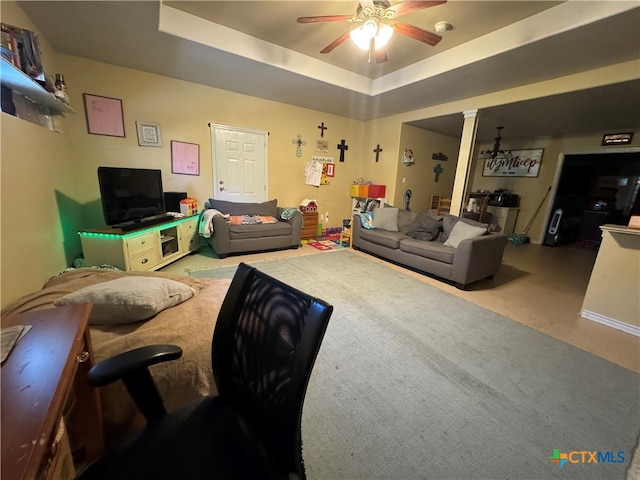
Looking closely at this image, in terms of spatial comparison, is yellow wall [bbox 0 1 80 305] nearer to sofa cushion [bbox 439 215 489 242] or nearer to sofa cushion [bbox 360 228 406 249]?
sofa cushion [bbox 360 228 406 249]

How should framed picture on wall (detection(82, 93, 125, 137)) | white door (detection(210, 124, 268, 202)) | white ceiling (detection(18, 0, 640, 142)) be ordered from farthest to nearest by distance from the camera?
white door (detection(210, 124, 268, 202)), framed picture on wall (detection(82, 93, 125, 137)), white ceiling (detection(18, 0, 640, 142))

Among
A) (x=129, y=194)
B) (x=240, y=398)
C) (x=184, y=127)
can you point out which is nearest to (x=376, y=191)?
(x=184, y=127)

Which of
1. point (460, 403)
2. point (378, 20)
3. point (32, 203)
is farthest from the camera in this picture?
point (378, 20)

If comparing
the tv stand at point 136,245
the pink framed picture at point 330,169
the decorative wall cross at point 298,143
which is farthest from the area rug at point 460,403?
the pink framed picture at point 330,169

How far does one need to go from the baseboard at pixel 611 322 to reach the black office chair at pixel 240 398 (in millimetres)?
3099

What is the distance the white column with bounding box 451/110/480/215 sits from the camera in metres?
4.00

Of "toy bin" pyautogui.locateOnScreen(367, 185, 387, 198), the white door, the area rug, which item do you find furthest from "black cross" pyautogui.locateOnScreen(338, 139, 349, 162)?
the area rug

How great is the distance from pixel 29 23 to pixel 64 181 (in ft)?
4.75

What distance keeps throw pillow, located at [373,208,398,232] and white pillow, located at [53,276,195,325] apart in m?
3.43

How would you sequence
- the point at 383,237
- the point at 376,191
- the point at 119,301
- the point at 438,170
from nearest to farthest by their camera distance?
the point at 119,301 < the point at 383,237 < the point at 376,191 < the point at 438,170

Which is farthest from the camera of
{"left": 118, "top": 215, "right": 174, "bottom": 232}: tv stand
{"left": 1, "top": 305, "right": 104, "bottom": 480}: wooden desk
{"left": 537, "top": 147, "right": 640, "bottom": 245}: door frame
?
{"left": 537, "top": 147, "right": 640, "bottom": 245}: door frame

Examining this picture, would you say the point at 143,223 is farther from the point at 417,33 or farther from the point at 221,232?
the point at 417,33

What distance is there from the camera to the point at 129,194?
9.29 ft

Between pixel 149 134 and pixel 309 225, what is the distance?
112 inches
